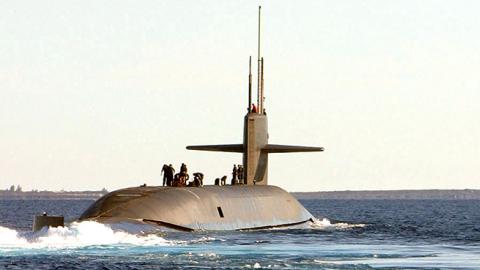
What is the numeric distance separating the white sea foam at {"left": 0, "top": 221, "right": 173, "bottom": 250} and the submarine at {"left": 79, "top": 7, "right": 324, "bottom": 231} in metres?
1.94

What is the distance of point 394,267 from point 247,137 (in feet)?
80.8

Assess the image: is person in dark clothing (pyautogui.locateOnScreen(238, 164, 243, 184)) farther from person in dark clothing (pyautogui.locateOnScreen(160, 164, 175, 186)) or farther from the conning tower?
person in dark clothing (pyautogui.locateOnScreen(160, 164, 175, 186))

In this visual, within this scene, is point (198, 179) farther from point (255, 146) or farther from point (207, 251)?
point (207, 251)

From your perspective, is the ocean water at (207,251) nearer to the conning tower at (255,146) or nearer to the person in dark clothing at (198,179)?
the person in dark clothing at (198,179)

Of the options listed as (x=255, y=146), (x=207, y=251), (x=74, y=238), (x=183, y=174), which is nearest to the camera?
(x=207, y=251)

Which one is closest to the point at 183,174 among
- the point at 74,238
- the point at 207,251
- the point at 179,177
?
the point at 179,177

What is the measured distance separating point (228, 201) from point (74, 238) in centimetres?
1232

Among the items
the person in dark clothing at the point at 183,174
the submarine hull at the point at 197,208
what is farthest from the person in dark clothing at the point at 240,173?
the person in dark clothing at the point at 183,174

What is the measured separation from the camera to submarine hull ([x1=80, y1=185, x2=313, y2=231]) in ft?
124

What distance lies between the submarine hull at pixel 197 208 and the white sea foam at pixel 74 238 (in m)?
2.14

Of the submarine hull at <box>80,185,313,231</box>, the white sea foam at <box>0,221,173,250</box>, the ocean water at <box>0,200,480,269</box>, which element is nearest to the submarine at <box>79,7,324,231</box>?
the submarine hull at <box>80,185,313,231</box>

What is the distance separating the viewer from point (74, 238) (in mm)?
32812

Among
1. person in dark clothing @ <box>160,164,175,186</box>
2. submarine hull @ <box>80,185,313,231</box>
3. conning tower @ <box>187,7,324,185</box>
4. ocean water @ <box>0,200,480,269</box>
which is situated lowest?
ocean water @ <box>0,200,480,269</box>

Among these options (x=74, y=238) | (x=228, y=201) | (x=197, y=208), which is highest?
(x=228, y=201)
